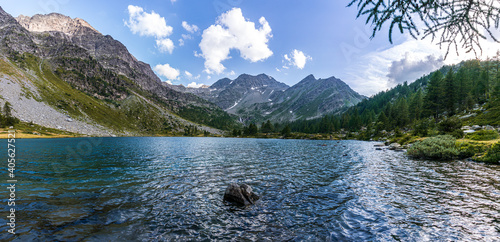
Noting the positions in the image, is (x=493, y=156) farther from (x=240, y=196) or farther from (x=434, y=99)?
(x=434, y=99)

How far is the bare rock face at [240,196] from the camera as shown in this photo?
1476cm

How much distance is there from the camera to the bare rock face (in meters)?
14.8

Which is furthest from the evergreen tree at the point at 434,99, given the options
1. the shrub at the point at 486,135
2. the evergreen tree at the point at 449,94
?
the shrub at the point at 486,135

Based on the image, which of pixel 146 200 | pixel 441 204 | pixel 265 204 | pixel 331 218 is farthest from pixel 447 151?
pixel 146 200

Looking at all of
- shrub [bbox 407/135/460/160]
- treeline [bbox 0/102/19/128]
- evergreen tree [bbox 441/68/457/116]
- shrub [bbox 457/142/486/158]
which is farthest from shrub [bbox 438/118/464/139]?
treeline [bbox 0/102/19/128]

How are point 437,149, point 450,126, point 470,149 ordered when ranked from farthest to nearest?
point 450,126, point 437,149, point 470,149

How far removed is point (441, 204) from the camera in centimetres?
1387

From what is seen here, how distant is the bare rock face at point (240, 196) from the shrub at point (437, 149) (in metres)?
37.7

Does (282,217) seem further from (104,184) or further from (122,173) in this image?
(122,173)

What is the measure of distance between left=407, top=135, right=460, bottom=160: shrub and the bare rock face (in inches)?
1483

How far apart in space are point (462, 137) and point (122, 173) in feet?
215

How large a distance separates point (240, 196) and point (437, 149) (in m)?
39.2

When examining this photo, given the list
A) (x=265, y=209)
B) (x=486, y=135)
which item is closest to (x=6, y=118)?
(x=265, y=209)

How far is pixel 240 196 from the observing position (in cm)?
1491
